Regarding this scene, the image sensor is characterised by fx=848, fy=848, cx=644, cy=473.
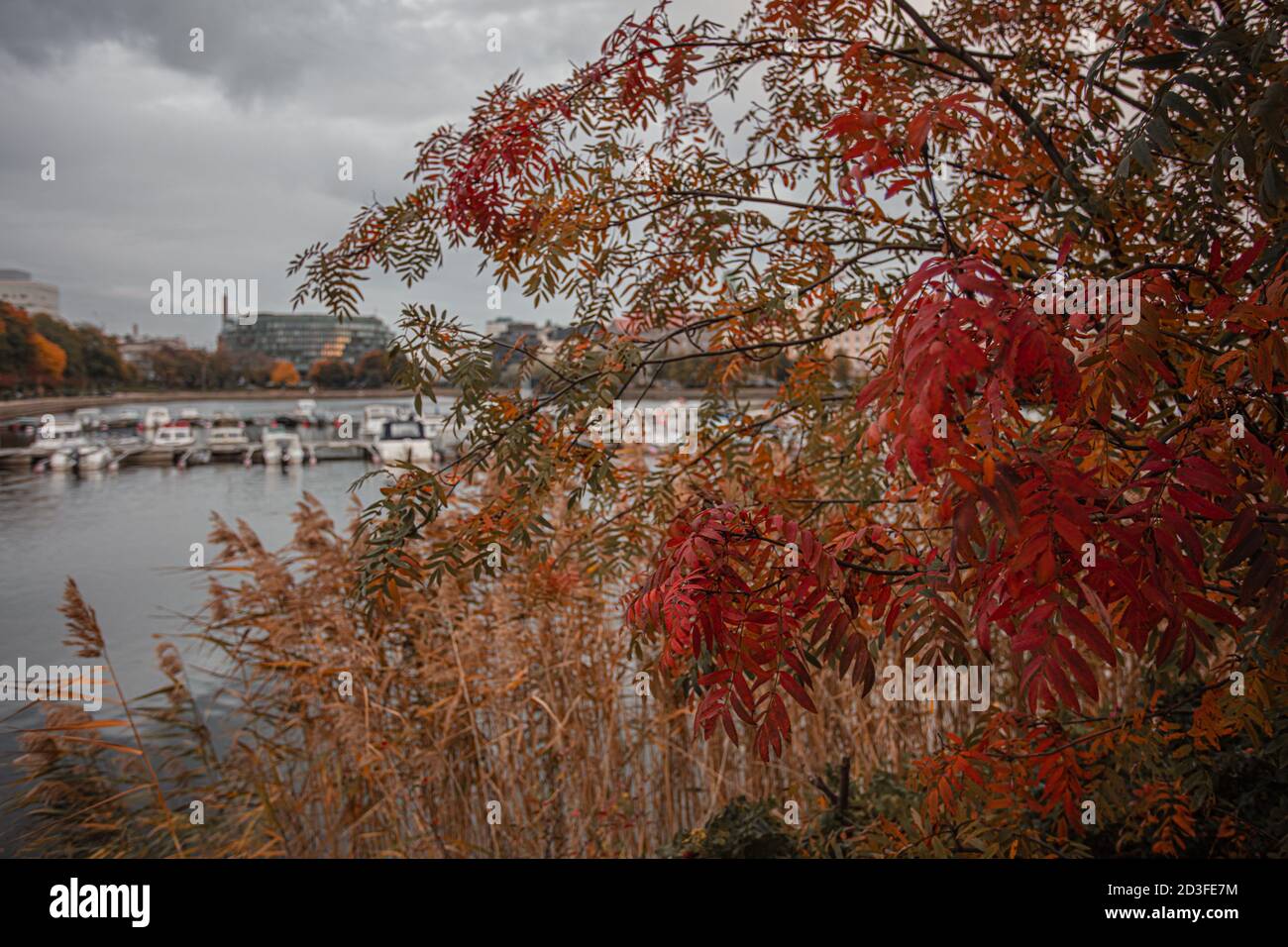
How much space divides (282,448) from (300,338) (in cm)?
54

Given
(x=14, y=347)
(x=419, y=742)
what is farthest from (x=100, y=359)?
(x=419, y=742)

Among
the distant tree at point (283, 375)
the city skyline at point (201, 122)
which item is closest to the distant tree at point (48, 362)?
the city skyline at point (201, 122)

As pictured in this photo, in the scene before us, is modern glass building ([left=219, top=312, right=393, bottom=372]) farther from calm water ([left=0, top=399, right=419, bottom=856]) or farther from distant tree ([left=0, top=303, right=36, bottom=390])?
distant tree ([left=0, top=303, right=36, bottom=390])

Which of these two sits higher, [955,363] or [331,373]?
[331,373]

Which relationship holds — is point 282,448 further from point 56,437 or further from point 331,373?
point 56,437

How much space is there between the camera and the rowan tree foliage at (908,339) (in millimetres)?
761

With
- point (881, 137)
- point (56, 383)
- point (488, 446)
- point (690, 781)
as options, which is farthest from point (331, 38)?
point (690, 781)

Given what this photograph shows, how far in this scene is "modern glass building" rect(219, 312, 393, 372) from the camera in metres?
3.08

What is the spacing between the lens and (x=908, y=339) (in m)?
0.72

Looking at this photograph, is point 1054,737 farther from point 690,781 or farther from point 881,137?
point 690,781

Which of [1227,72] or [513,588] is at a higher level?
[1227,72]

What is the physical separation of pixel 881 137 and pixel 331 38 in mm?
2372

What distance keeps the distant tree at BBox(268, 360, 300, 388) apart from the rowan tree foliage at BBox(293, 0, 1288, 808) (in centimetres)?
175

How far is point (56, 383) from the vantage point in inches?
125
